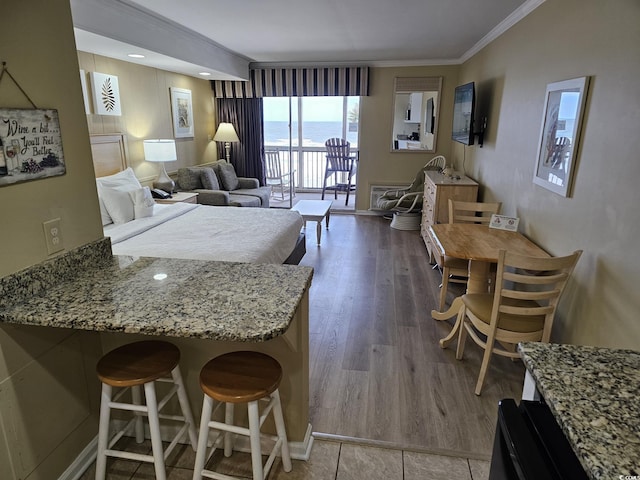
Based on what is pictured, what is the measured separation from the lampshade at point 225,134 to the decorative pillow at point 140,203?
2.97 metres

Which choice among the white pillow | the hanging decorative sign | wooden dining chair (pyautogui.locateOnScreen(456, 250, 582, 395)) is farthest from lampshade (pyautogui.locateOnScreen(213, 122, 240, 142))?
the hanging decorative sign

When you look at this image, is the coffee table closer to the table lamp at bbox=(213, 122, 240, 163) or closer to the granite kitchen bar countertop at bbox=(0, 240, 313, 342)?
the table lamp at bbox=(213, 122, 240, 163)

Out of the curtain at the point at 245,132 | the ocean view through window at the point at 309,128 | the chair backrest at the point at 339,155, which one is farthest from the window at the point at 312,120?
the curtain at the point at 245,132

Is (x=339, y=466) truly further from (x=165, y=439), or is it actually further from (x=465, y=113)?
(x=465, y=113)

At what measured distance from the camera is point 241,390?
144cm

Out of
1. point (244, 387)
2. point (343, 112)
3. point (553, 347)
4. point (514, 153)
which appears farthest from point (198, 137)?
point (553, 347)

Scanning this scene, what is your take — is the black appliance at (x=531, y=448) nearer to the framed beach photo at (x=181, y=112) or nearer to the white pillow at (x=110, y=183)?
the white pillow at (x=110, y=183)

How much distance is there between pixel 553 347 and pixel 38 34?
6.60 ft

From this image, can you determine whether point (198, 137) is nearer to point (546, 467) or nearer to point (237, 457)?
point (237, 457)

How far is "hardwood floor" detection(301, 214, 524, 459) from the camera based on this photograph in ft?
6.84

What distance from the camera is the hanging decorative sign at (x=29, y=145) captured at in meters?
1.35

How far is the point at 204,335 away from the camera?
4.08 ft

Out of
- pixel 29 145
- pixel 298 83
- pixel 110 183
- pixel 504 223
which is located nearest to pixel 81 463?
pixel 29 145

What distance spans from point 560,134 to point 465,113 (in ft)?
7.14
